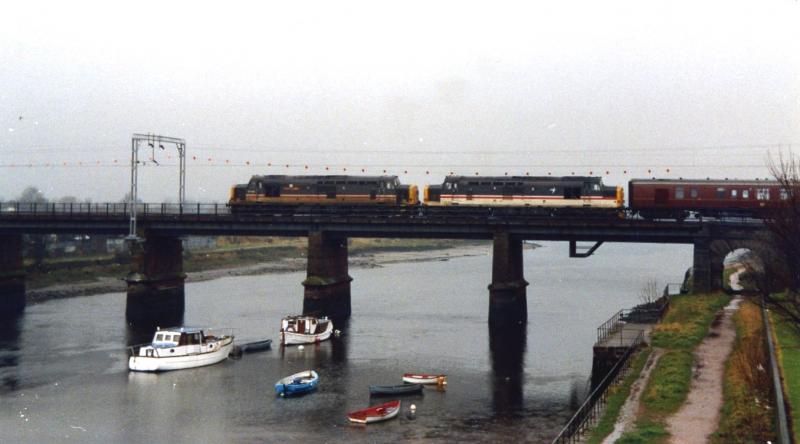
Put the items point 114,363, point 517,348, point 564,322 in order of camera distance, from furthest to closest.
Answer: point 564,322 < point 517,348 < point 114,363

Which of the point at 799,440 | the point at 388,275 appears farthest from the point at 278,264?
the point at 799,440

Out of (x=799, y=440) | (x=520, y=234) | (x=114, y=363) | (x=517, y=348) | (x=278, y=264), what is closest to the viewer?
(x=799, y=440)

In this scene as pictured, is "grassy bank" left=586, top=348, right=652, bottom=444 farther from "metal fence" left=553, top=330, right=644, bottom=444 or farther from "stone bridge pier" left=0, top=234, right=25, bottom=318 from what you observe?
"stone bridge pier" left=0, top=234, right=25, bottom=318

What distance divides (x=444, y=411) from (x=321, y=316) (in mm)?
32490

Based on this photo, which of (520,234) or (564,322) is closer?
(520,234)

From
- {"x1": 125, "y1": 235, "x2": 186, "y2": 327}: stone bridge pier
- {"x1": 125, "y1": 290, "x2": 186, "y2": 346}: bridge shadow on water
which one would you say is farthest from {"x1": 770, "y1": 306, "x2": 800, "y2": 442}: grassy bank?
{"x1": 125, "y1": 235, "x2": 186, "y2": 327}: stone bridge pier

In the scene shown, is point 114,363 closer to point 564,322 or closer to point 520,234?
point 520,234

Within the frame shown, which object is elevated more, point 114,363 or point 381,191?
point 381,191

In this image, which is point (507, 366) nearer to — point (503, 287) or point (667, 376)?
point (503, 287)

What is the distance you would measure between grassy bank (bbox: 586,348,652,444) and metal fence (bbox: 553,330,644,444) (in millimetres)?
373

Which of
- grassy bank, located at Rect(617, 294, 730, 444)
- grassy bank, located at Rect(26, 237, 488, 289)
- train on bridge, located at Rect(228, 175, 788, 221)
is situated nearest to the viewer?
grassy bank, located at Rect(617, 294, 730, 444)

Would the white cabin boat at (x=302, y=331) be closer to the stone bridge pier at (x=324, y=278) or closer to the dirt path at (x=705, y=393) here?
the stone bridge pier at (x=324, y=278)

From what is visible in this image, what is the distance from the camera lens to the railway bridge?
6794 centimetres

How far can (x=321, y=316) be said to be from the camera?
76.0m
